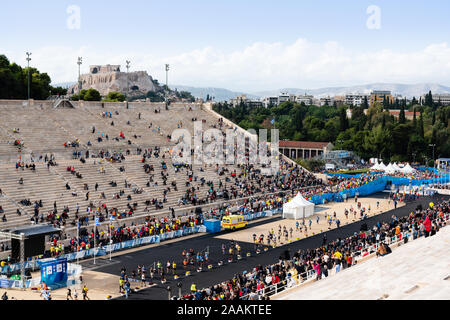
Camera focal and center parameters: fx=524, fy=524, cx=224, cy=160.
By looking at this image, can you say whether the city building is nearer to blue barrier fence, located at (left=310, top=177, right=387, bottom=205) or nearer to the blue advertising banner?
blue barrier fence, located at (left=310, top=177, right=387, bottom=205)

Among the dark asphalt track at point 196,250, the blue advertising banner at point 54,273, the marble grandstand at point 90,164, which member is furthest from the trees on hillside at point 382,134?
the blue advertising banner at point 54,273

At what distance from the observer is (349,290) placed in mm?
21516

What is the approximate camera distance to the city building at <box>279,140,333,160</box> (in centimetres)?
11050

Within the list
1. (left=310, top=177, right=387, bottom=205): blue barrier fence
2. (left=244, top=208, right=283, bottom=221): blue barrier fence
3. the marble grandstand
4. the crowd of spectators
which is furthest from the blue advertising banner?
(left=310, top=177, right=387, bottom=205): blue barrier fence

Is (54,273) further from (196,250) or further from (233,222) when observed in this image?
(233,222)

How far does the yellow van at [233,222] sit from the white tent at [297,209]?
6.88 metres

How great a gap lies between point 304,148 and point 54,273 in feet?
290

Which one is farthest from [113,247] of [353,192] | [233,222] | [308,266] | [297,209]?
[353,192]

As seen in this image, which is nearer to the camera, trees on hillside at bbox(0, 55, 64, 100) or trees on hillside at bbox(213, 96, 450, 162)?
trees on hillside at bbox(0, 55, 64, 100)

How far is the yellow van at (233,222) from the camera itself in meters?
44.9

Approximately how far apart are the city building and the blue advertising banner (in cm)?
8337

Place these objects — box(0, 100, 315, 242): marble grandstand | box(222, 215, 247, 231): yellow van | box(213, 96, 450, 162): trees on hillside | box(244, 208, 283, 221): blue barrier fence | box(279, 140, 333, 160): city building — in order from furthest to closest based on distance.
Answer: box(279, 140, 333, 160): city building → box(213, 96, 450, 162): trees on hillside → box(244, 208, 283, 221): blue barrier fence → box(222, 215, 247, 231): yellow van → box(0, 100, 315, 242): marble grandstand

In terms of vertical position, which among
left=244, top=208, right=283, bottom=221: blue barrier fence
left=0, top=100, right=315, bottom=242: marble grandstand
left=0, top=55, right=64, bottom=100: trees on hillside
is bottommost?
left=244, top=208, right=283, bottom=221: blue barrier fence

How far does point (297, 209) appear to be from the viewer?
5041cm
